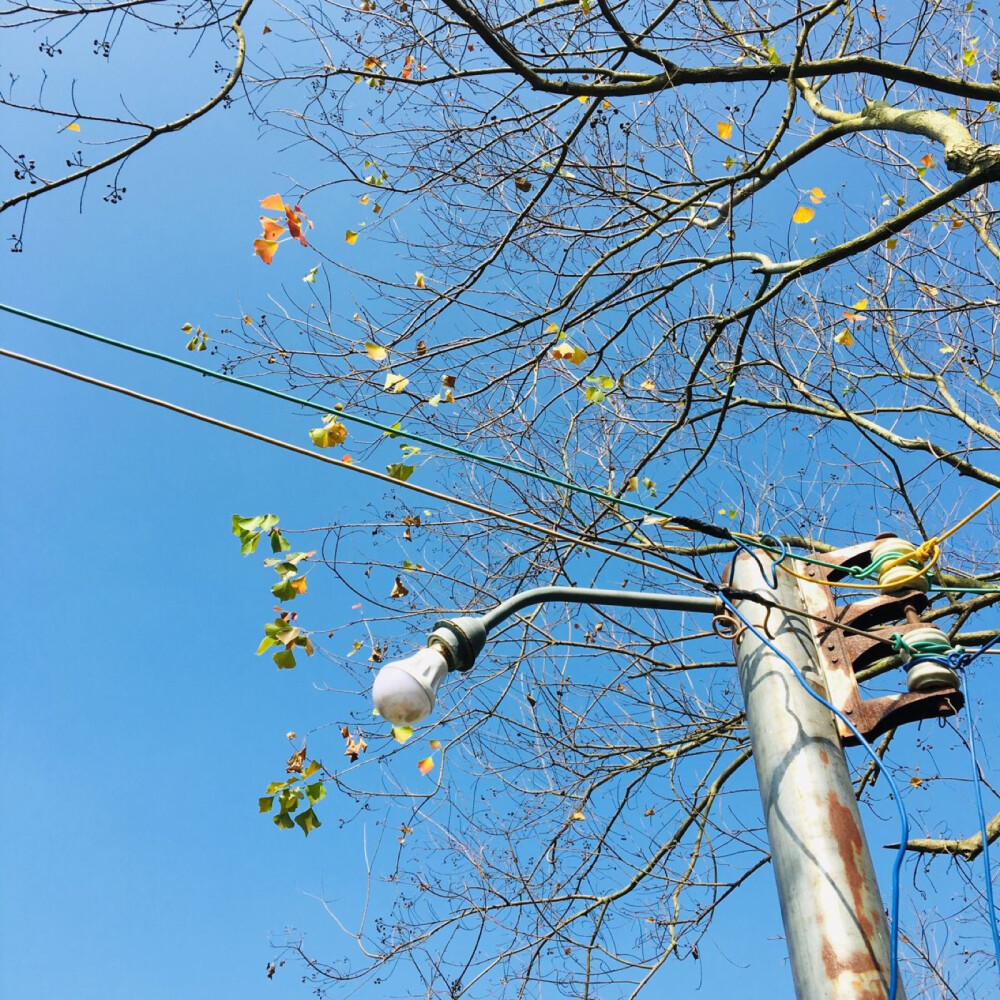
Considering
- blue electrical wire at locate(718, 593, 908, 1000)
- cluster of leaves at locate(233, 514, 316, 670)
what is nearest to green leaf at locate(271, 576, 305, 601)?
cluster of leaves at locate(233, 514, 316, 670)

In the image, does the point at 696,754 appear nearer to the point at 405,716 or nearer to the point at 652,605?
the point at 652,605

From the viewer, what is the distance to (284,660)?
13.3 ft

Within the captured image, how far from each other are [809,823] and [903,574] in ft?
2.68

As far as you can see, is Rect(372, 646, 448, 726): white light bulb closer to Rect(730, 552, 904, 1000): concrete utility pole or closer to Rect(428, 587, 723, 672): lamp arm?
Rect(428, 587, 723, 672): lamp arm

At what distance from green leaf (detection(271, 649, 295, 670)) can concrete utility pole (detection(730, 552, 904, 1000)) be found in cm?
221

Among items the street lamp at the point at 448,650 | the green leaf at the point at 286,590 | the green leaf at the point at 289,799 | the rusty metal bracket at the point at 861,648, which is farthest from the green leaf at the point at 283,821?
the rusty metal bracket at the point at 861,648

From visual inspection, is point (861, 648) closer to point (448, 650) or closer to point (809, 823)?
point (809, 823)

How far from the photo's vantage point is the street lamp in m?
2.32

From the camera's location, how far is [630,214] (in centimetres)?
550

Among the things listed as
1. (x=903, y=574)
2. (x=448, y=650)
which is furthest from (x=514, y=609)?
(x=903, y=574)

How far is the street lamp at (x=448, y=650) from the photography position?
2320 mm

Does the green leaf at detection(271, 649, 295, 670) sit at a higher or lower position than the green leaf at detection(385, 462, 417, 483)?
lower

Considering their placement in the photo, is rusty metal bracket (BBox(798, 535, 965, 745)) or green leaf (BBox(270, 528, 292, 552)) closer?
rusty metal bracket (BBox(798, 535, 965, 745))

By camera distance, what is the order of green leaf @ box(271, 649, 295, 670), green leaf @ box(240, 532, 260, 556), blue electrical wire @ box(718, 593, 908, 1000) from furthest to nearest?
1. green leaf @ box(271, 649, 295, 670)
2. green leaf @ box(240, 532, 260, 556)
3. blue electrical wire @ box(718, 593, 908, 1000)
